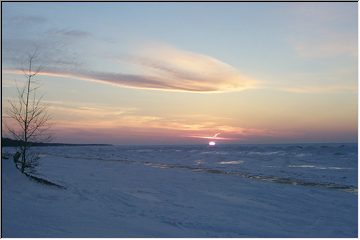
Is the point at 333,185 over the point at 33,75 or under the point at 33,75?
under

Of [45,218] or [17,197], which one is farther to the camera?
[17,197]

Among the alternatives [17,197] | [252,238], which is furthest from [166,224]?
[17,197]

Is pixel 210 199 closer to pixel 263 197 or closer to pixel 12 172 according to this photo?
pixel 263 197

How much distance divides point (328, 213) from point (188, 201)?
5.52 meters

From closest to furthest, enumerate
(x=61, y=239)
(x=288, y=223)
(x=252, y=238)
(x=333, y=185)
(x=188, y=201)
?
1. (x=61, y=239)
2. (x=252, y=238)
3. (x=288, y=223)
4. (x=188, y=201)
5. (x=333, y=185)

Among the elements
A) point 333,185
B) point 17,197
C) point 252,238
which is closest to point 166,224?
point 252,238

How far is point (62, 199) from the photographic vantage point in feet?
46.8

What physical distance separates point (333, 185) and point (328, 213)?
388 inches

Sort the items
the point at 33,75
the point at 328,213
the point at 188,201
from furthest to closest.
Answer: the point at 33,75, the point at 188,201, the point at 328,213

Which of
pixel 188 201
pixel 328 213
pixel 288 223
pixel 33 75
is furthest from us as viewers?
pixel 33 75

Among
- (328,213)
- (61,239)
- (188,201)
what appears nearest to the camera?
(61,239)

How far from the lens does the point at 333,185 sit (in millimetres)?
23797

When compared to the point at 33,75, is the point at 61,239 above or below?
below

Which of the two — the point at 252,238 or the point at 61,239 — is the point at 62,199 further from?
the point at 252,238
